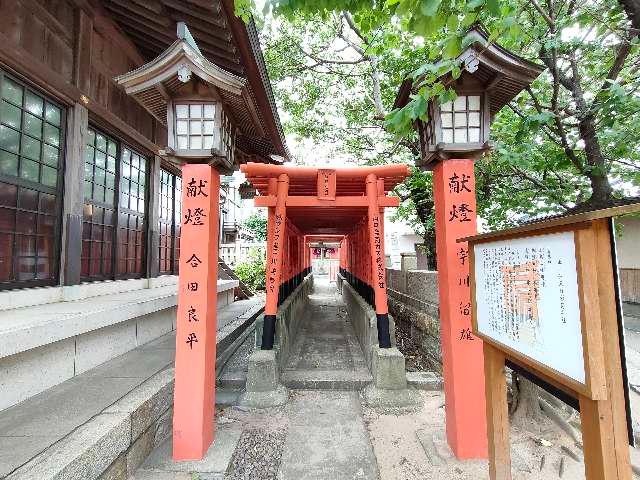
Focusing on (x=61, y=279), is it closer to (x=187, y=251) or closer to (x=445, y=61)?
(x=187, y=251)

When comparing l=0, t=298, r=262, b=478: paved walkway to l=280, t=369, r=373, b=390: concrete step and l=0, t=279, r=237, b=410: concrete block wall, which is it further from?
l=280, t=369, r=373, b=390: concrete step

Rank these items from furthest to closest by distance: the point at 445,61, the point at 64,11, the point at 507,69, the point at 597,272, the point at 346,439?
the point at 64,11 → the point at 346,439 → the point at 507,69 → the point at 445,61 → the point at 597,272

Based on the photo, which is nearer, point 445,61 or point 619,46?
point 445,61

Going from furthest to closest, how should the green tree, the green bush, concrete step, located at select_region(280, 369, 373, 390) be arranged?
the green tree, the green bush, concrete step, located at select_region(280, 369, 373, 390)

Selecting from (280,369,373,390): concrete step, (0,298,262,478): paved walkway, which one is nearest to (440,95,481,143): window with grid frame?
(280,369,373,390): concrete step

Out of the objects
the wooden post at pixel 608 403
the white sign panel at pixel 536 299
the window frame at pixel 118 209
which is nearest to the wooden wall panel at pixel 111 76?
the window frame at pixel 118 209

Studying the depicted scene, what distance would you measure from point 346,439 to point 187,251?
3140 millimetres

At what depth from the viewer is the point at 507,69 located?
3.70 m

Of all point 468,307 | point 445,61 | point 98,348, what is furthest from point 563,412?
point 98,348

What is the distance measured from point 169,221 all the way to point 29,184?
13.4 feet

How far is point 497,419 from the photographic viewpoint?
2875 millimetres

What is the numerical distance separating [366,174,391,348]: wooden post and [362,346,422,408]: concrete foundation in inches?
14.7

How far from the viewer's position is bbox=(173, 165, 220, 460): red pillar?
3.77 meters

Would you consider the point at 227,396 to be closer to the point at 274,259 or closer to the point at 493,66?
the point at 274,259
